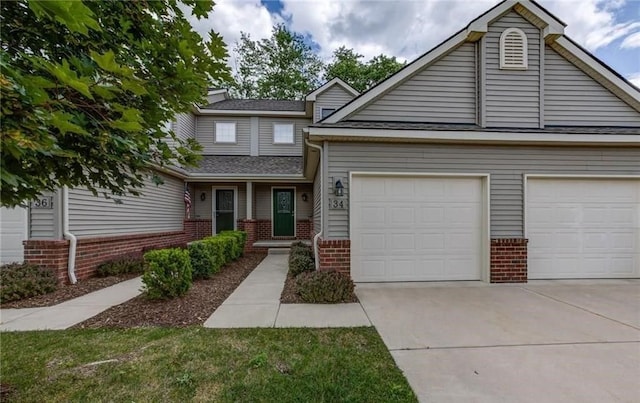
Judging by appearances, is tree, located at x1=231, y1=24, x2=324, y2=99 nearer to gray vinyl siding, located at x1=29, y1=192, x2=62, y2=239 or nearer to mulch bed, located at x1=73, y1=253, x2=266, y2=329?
gray vinyl siding, located at x1=29, y1=192, x2=62, y2=239

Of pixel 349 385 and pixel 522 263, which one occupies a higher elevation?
pixel 522 263

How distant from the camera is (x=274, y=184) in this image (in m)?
12.6

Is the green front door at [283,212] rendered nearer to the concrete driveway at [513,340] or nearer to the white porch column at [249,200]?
the white porch column at [249,200]

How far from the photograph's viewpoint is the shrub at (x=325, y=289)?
4.94 m

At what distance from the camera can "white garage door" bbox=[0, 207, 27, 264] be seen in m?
5.79

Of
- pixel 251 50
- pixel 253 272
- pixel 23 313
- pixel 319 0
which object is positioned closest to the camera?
pixel 23 313

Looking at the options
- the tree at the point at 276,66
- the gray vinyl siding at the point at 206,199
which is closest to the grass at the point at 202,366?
the gray vinyl siding at the point at 206,199

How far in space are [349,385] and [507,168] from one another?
5571 millimetres

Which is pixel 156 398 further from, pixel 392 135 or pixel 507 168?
pixel 507 168

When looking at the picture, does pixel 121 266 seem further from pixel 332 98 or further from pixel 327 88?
pixel 327 88

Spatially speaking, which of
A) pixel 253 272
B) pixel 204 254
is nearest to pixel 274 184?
pixel 253 272

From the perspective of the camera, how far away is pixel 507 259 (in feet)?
20.1

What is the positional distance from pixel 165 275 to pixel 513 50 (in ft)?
26.3

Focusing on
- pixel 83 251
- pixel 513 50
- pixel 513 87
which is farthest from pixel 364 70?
pixel 83 251
